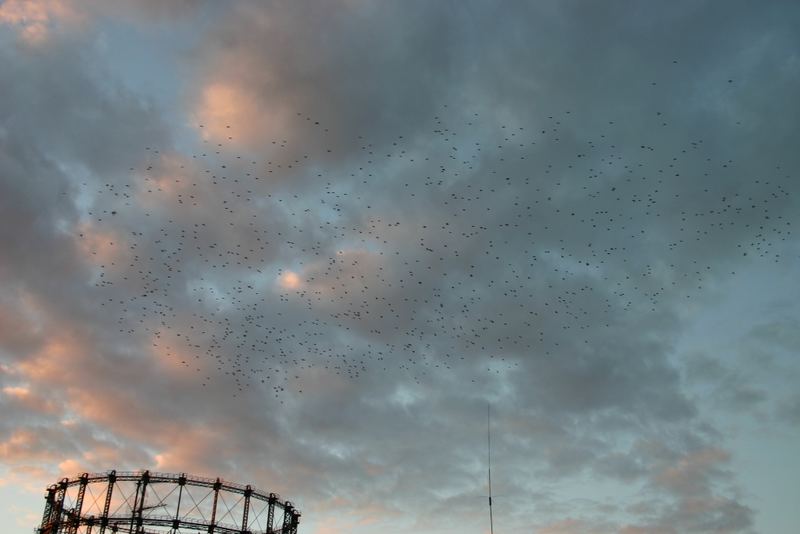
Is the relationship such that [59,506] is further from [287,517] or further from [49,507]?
[287,517]

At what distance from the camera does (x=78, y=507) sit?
8881 cm

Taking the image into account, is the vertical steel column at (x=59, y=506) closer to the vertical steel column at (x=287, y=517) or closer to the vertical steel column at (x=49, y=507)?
the vertical steel column at (x=49, y=507)

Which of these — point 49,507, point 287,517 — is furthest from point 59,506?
point 287,517

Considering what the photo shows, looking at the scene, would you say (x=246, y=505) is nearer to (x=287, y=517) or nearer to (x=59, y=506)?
(x=287, y=517)

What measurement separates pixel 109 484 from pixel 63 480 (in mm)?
5156

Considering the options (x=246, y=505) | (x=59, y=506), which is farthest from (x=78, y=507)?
(x=246, y=505)

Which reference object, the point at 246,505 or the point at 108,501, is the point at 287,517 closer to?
the point at 246,505

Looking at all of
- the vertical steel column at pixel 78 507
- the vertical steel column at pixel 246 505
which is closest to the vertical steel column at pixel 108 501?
the vertical steel column at pixel 78 507

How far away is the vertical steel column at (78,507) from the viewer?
88312 millimetres

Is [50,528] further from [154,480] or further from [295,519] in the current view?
[295,519]

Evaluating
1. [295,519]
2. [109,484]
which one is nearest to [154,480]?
[109,484]

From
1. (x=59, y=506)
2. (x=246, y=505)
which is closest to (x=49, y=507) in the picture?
(x=59, y=506)

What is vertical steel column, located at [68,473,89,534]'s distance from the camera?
8831cm

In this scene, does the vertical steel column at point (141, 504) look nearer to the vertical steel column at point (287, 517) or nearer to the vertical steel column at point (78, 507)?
the vertical steel column at point (78, 507)
